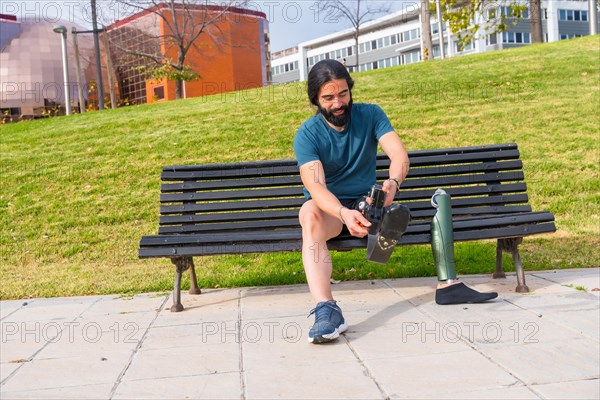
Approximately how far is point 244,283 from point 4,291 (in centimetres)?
211

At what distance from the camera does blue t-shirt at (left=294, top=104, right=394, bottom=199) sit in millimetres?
4004

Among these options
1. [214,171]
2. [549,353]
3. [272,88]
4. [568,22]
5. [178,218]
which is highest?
[568,22]

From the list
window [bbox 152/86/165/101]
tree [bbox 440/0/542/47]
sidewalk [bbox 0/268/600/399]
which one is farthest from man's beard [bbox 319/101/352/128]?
window [bbox 152/86/165/101]

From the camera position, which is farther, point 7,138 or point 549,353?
point 7,138

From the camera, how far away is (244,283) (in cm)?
538

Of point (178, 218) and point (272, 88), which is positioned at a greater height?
point (272, 88)

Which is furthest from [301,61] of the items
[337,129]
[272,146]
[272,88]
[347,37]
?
[337,129]

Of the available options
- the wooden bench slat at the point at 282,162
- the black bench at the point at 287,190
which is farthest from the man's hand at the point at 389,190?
the wooden bench slat at the point at 282,162

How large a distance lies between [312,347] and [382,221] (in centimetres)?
78

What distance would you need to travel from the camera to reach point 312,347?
3443 mm

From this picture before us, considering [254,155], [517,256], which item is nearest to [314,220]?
[517,256]

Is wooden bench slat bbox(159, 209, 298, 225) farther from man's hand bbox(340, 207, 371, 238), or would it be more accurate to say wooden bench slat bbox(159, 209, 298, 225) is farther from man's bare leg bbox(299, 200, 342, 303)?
man's hand bbox(340, 207, 371, 238)

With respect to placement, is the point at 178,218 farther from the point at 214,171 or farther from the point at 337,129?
the point at 337,129

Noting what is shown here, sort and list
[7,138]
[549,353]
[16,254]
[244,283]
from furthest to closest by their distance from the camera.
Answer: [7,138] < [16,254] < [244,283] < [549,353]
